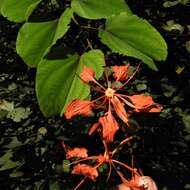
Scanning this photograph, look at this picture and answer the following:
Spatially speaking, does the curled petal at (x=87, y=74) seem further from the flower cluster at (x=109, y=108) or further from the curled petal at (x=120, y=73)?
the curled petal at (x=120, y=73)

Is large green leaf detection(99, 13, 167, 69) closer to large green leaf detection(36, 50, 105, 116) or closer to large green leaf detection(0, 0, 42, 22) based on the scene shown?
large green leaf detection(36, 50, 105, 116)

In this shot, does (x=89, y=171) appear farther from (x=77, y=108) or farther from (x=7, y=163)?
(x=7, y=163)

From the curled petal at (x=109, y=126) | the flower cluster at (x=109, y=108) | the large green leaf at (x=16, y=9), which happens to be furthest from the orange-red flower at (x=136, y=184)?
the large green leaf at (x=16, y=9)

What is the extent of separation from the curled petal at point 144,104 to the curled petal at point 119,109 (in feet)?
0.08

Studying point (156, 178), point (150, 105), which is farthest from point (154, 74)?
point (150, 105)

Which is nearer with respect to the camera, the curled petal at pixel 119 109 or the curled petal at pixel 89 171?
the curled petal at pixel 119 109

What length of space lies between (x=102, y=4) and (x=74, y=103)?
0.20 metres

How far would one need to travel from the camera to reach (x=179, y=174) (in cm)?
250

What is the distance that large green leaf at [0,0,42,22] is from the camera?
103cm

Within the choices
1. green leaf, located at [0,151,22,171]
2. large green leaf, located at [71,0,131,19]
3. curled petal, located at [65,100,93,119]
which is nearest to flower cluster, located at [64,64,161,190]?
curled petal, located at [65,100,93,119]

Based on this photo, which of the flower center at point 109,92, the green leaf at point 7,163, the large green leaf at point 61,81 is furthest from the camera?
the green leaf at point 7,163

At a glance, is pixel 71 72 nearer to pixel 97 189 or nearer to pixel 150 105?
pixel 150 105

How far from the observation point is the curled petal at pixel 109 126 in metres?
1.02

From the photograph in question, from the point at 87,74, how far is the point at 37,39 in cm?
11
